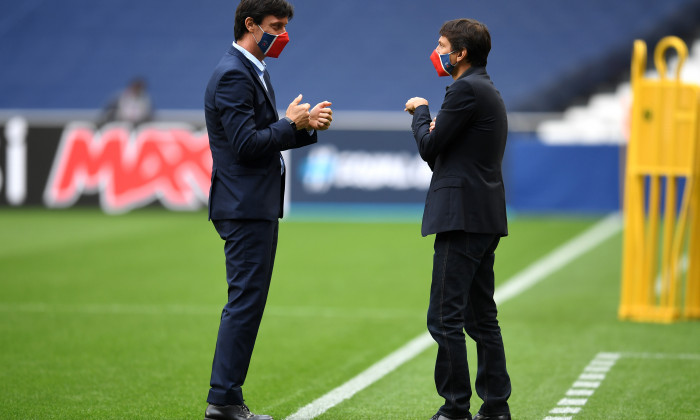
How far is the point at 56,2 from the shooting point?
2716 cm

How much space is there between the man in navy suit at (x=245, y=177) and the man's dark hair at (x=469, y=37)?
2.20 feet

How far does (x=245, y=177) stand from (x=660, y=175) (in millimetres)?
4415

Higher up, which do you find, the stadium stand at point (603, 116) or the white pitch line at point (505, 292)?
the stadium stand at point (603, 116)

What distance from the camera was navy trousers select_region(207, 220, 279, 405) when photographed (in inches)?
189

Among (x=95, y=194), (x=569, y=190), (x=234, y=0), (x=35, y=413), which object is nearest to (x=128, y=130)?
(x=95, y=194)

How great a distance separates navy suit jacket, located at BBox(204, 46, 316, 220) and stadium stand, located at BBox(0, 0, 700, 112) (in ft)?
59.2

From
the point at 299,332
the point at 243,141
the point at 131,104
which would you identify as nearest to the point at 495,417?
the point at 243,141

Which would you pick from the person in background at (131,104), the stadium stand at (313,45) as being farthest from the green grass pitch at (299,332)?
the stadium stand at (313,45)

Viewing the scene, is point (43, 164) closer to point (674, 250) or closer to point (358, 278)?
point (358, 278)

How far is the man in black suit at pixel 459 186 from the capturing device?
15.3 ft

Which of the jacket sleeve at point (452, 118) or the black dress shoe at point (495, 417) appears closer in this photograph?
the jacket sleeve at point (452, 118)

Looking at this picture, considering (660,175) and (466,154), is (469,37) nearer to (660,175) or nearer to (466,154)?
(466,154)

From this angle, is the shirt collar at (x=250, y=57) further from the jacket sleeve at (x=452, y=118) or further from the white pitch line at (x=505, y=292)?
the white pitch line at (x=505, y=292)

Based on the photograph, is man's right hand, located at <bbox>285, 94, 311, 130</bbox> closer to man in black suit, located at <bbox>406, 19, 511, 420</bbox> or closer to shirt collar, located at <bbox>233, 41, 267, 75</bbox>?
shirt collar, located at <bbox>233, 41, 267, 75</bbox>
